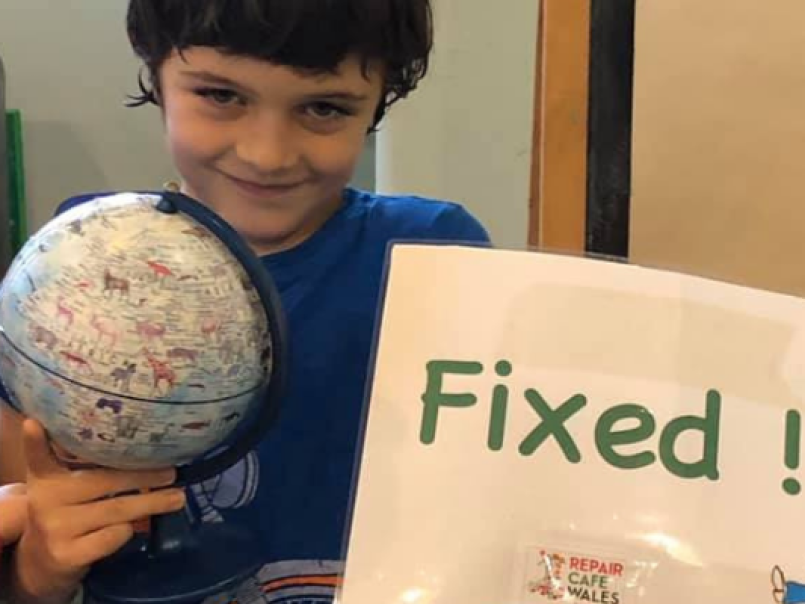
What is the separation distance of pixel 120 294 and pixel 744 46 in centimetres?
45

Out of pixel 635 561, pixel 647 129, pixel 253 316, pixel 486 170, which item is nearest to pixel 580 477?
pixel 635 561

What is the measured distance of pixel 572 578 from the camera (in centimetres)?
47

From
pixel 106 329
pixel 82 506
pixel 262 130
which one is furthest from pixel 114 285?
pixel 262 130

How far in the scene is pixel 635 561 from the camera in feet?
1.54

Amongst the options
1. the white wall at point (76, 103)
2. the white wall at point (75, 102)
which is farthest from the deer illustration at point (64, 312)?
the white wall at point (75, 102)

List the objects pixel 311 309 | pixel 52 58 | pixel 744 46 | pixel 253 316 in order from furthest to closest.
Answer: pixel 52 58 → pixel 311 309 → pixel 744 46 → pixel 253 316

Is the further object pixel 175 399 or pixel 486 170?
pixel 486 170

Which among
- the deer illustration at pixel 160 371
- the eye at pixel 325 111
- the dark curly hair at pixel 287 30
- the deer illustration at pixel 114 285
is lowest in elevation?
the deer illustration at pixel 160 371

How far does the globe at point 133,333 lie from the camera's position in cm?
56

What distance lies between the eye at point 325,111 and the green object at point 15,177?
56.2 inches

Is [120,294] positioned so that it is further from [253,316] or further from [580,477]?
[580,477]

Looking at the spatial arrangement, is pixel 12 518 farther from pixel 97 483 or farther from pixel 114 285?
pixel 114 285

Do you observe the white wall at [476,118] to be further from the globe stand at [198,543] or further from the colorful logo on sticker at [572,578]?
the colorful logo on sticker at [572,578]

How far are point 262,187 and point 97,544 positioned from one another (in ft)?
0.96
